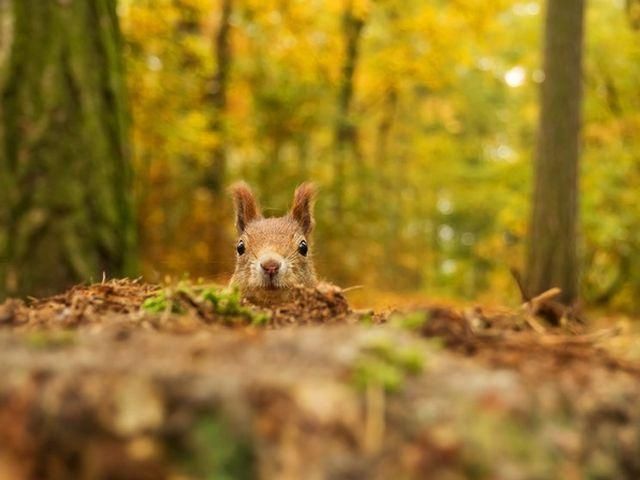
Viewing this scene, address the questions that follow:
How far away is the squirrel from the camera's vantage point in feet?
12.7

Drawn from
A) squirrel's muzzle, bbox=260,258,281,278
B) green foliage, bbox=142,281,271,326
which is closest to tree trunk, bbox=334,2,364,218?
squirrel's muzzle, bbox=260,258,281,278

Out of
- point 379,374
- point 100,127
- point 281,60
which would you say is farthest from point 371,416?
point 281,60

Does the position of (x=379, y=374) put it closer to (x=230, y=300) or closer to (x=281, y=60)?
(x=230, y=300)

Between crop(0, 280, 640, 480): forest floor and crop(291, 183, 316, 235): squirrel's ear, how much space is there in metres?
3.01

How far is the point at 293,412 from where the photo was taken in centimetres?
123

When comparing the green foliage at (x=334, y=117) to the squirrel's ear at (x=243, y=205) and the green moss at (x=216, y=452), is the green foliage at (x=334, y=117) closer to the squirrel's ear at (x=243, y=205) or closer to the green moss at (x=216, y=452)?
the squirrel's ear at (x=243, y=205)

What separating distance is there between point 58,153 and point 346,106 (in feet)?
40.5

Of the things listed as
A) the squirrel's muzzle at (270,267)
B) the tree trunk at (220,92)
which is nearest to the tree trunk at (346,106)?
the tree trunk at (220,92)

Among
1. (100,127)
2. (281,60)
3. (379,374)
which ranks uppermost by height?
(281,60)

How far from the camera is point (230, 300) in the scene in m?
2.29

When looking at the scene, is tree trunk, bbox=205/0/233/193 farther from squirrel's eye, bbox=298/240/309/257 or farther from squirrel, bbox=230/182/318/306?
squirrel's eye, bbox=298/240/309/257

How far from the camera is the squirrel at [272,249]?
388 cm

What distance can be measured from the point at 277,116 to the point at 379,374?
1381 cm

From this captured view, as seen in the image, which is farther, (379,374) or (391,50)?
(391,50)
